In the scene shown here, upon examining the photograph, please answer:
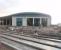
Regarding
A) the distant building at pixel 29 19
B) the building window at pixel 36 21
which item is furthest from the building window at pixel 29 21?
the building window at pixel 36 21

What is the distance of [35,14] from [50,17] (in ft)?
10.0

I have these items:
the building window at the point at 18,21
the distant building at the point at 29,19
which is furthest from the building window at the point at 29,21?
the building window at the point at 18,21

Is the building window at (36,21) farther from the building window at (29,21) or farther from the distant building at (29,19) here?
the building window at (29,21)

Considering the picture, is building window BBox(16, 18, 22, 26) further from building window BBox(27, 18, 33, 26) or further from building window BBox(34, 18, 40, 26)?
building window BBox(34, 18, 40, 26)

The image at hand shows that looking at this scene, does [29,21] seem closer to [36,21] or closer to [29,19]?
[29,19]

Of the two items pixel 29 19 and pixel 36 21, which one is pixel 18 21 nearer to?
pixel 29 19

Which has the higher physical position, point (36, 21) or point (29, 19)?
point (29, 19)

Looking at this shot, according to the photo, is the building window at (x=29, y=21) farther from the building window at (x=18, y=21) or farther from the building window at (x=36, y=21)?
the building window at (x=18, y=21)

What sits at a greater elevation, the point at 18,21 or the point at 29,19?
the point at 29,19

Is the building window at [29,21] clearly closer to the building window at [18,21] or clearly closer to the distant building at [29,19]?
the distant building at [29,19]

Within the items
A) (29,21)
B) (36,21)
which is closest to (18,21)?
(29,21)

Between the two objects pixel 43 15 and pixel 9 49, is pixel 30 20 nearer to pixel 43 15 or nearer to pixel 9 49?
pixel 43 15

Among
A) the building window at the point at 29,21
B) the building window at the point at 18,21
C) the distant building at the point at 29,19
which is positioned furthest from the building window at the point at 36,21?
the building window at the point at 18,21

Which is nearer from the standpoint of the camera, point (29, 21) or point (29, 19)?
point (29, 21)
